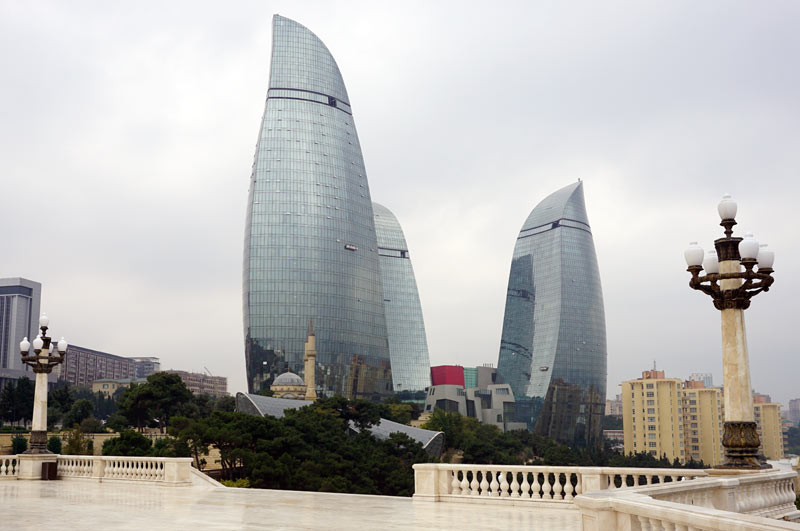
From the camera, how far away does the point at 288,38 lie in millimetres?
114812

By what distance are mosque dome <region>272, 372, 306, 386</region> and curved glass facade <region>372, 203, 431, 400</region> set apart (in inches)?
1614

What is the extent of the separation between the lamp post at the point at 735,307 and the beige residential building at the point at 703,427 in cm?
12206

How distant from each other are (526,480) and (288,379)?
87.3 meters

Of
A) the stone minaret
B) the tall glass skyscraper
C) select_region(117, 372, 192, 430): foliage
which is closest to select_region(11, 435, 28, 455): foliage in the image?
→ select_region(117, 372, 192, 430): foliage

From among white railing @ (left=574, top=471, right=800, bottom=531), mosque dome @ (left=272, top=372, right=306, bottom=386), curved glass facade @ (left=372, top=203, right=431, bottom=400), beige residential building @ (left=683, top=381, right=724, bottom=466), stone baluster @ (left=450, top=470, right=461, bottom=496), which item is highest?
curved glass facade @ (left=372, top=203, right=431, bottom=400)

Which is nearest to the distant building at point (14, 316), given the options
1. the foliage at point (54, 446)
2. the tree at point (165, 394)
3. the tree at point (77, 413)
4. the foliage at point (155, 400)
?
the tree at point (77, 413)

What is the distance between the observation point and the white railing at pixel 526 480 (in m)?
15.4

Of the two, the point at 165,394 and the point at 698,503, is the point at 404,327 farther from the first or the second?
the point at 698,503

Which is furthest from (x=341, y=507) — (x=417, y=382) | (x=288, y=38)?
(x=417, y=382)

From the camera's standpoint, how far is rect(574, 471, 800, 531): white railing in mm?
6289

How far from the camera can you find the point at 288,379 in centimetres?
10119

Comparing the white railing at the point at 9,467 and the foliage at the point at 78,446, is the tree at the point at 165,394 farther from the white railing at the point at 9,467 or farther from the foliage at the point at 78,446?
the white railing at the point at 9,467

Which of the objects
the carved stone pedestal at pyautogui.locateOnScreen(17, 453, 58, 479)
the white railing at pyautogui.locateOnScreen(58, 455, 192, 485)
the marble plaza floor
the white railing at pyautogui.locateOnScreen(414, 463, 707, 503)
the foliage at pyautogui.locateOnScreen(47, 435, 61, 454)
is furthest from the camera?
the foliage at pyautogui.locateOnScreen(47, 435, 61, 454)

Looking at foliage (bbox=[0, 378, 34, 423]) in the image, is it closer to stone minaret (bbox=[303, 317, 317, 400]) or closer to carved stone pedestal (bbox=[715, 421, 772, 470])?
stone minaret (bbox=[303, 317, 317, 400])
